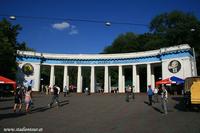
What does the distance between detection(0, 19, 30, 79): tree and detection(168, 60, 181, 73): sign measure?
30.5 meters

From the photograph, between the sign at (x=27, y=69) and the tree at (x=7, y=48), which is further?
the sign at (x=27, y=69)

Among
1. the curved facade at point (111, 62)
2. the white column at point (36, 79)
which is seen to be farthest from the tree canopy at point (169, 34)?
the white column at point (36, 79)

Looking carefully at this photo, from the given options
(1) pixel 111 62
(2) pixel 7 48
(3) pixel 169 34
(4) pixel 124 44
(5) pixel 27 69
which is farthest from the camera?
(4) pixel 124 44

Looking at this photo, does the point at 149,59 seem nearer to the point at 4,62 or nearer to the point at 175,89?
the point at 175,89

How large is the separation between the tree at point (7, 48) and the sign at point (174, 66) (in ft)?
100

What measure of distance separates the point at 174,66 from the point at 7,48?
3153 cm

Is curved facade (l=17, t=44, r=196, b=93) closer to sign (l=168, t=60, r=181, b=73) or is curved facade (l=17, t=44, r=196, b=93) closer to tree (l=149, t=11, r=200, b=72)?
sign (l=168, t=60, r=181, b=73)

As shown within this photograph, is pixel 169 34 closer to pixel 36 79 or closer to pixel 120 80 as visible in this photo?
pixel 120 80

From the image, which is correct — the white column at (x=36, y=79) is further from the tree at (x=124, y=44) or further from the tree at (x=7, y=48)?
the tree at (x=124, y=44)

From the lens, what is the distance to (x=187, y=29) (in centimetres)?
5988

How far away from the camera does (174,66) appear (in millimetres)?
42812

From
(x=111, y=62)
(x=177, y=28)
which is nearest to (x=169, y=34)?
(x=177, y=28)

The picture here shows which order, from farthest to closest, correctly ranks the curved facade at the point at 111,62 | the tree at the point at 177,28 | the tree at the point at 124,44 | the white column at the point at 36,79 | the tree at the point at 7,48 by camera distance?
1. the tree at the point at 124,44
2. the tree at the point at 177,28
3. the white column at the point at 36,79
4. the curved facade at the point at 111,62
5. the tree at the point at 7,48

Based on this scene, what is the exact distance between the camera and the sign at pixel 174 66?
138 feet
